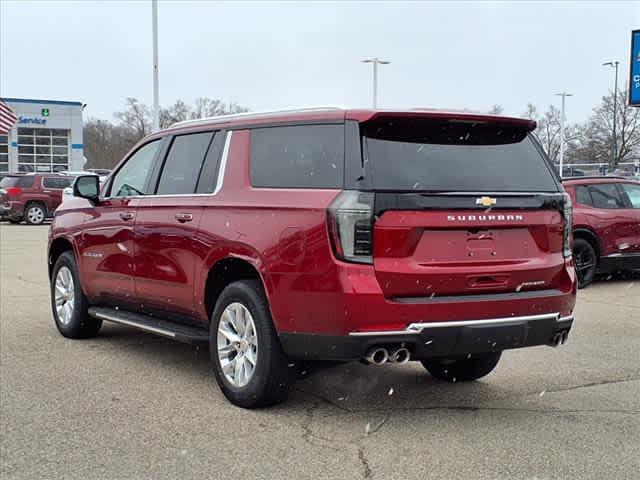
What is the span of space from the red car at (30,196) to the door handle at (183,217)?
2209cm

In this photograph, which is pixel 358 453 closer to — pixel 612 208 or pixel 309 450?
pixel 309 450

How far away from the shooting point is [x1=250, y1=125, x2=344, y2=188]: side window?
4.72m

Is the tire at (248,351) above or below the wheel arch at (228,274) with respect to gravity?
below

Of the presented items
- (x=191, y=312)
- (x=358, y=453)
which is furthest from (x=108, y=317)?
(x=358, y=453)

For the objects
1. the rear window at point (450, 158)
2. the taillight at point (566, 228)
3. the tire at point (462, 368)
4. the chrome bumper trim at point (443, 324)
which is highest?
the rear window at point (450, 158)

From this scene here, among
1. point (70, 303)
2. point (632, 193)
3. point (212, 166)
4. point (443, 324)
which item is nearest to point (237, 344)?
point (212, 166)

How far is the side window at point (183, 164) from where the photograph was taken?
5.94 metres

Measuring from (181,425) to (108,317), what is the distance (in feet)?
6.84

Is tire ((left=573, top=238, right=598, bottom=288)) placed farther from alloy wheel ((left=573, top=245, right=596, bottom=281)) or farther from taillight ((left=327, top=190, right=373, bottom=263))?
taillight ((left=327, top=190, right=373, bottom=263))

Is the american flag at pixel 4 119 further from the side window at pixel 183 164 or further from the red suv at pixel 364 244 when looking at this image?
the red suv at pixel 364 244

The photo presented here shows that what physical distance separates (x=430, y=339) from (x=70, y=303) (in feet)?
13.9

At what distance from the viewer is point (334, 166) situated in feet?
15.4

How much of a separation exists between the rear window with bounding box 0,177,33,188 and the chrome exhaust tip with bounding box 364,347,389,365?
79.0ft

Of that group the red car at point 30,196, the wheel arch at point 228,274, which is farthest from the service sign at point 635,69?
the wheel arch at point 228,274
